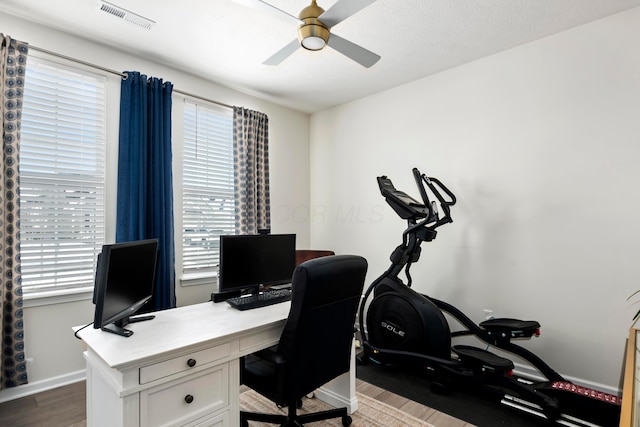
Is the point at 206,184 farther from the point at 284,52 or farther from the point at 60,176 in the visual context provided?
the point at 284,52

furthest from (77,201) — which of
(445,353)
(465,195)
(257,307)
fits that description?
(465,195)

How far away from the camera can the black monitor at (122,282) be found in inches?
58.3

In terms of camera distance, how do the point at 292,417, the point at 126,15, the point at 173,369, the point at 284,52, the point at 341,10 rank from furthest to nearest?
1. the point at 126,15
2. the point at 284,52
3. the point at 292,417
4. the point at 341,10
5. the point at 173,369

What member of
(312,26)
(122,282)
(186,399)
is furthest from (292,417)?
(312,26)

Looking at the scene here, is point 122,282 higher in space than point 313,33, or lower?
lower

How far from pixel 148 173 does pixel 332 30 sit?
1.99m

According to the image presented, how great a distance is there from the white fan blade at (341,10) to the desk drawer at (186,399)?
1826 millimetres

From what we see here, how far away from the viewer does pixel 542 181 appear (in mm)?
2682

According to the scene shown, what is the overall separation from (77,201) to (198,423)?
2101 mm

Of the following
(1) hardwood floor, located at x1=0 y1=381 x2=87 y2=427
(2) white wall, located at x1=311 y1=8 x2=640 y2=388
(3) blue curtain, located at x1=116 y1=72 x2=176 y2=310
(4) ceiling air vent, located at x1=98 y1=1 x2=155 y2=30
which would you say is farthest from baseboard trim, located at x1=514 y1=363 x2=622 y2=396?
(4) ceiling air vent, located at x1=98 y1=1 x2=155 y2=30

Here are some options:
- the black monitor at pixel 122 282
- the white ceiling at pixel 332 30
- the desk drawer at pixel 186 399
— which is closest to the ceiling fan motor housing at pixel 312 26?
the white ceiling at pixel 332 30

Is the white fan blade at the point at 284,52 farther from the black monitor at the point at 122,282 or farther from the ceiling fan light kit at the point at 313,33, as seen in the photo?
the black monitor at the point at 122,282

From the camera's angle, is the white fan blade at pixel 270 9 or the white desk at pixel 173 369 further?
the white fan blade at pixel 270 9

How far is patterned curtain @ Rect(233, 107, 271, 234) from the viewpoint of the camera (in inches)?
144
